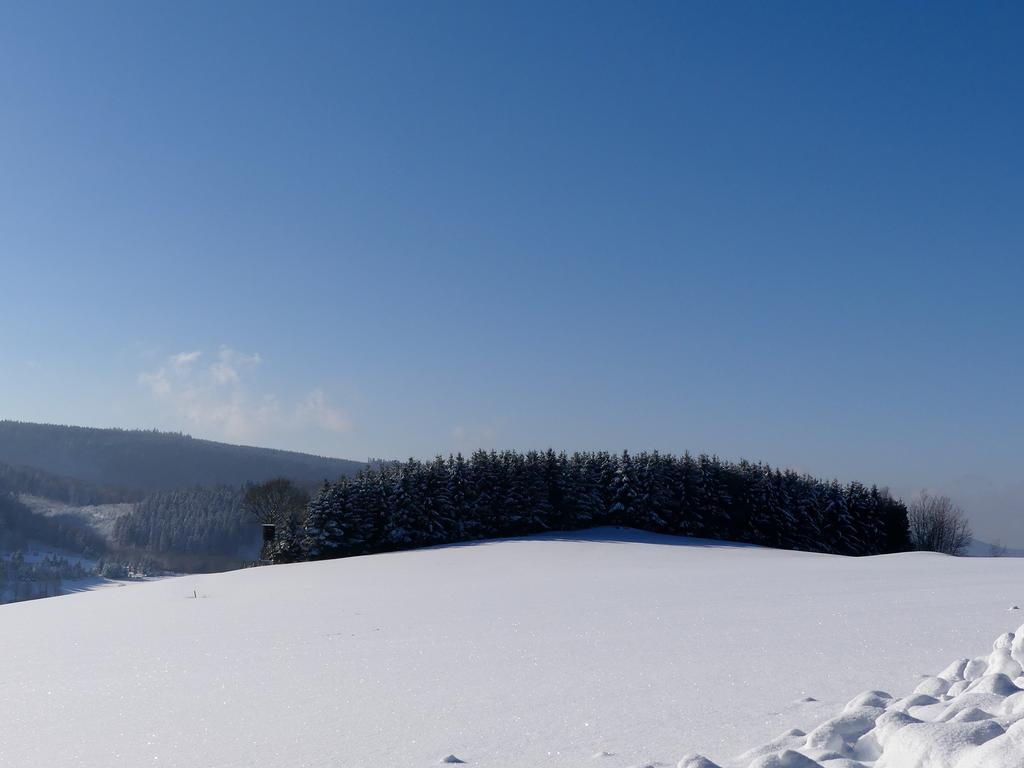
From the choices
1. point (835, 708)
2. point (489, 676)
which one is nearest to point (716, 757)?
point (835, 708)

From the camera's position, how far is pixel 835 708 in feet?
16.3

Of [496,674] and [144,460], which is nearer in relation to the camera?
[496,674]

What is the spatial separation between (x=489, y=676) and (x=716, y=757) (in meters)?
3.29

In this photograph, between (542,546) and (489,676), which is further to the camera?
(542,546)

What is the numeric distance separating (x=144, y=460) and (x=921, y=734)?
688 ft

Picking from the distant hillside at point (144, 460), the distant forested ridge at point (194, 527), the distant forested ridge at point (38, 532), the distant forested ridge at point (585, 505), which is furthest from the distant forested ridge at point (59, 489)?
the distant forested ridge at point (585, 505)

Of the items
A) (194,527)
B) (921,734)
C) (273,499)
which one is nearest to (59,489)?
(194,527)

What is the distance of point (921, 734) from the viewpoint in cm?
341

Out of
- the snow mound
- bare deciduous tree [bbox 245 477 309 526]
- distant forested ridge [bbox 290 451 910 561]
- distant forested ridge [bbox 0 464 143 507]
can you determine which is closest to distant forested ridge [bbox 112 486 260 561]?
distant forested ridge [bbox 0 464 143 507]

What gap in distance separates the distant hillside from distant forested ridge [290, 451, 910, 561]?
137029 millimetres

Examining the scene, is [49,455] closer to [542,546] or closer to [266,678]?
[542,546]

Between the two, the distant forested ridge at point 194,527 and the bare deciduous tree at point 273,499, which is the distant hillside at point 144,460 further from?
the bare deciduous tree at point 273,499

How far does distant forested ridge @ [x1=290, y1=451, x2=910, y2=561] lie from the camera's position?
4116 centimetres

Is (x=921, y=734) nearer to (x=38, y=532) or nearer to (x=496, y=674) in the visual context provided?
(x=496, y=674)
